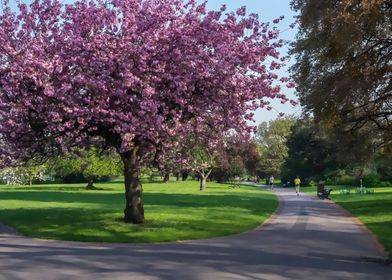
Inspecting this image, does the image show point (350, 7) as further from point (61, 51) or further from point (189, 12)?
point (61, 51)

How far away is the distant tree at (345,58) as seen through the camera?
688 inches

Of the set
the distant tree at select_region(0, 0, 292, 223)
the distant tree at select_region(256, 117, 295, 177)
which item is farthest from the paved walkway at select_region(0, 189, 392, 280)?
the distant tree at select_region(256, 117, 295, 177)

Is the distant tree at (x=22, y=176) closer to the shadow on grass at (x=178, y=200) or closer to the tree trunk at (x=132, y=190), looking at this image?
the shadow on grass at (x=178, y=200)

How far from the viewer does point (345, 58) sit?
803 inches

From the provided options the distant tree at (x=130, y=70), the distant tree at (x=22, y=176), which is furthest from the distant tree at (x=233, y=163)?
the distant tree at (x=130, y=70)

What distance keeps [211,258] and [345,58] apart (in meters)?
11.1

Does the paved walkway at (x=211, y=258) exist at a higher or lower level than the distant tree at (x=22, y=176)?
lower

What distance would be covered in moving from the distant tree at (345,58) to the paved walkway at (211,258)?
5.38 m

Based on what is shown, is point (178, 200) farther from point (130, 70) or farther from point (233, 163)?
point (233, 163)

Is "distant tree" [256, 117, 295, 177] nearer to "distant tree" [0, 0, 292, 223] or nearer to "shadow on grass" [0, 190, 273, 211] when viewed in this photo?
"shadow on grass" [0, 190, 273, 211]

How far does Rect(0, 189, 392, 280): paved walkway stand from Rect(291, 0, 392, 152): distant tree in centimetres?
538

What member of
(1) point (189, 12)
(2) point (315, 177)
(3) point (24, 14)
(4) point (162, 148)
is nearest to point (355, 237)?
(4) point (162, 148)

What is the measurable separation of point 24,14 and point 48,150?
494 cm

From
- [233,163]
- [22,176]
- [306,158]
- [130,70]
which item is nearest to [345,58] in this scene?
[130,70]
